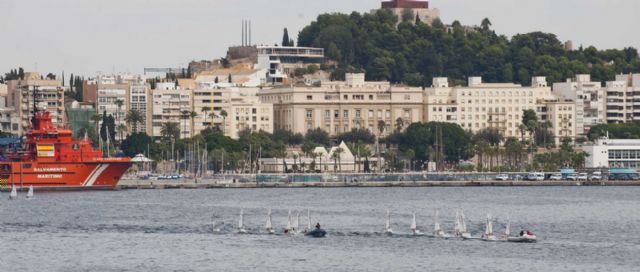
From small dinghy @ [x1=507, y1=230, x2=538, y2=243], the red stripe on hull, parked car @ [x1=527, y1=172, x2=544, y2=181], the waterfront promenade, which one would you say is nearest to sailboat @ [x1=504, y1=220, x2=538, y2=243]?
small dinghy @ [x1=507, y1=230, x2=538, y2=243]

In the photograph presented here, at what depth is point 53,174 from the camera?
530 ft

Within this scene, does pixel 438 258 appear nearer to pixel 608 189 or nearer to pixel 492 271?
pixel 492 271

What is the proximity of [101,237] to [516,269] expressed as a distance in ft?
90.9

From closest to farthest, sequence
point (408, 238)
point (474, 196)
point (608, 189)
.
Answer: point (408, 238) → point (474, 196) → point (608, 189)

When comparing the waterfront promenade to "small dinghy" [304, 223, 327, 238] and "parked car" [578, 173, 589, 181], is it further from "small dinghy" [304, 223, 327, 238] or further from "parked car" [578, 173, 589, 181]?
"small dinghy" [304, 223, 327, 238]

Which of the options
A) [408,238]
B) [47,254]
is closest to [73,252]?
[47,254]

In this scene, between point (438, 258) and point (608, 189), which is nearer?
point (438, 258)

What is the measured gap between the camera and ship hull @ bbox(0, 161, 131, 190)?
161 metres

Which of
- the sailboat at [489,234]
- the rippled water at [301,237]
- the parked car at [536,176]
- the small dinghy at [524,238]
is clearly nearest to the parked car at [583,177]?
the parked car at [536,176]

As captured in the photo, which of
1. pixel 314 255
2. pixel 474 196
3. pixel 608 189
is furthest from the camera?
pixel 608 189

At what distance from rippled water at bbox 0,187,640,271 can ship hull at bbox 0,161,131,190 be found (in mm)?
2363

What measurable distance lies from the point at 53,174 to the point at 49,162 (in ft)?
3.98

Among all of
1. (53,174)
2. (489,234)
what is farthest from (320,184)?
(489,234)

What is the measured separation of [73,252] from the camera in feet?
329
